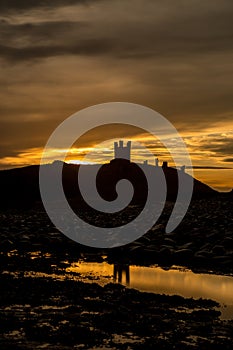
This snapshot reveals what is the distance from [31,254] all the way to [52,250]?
77.8 inches

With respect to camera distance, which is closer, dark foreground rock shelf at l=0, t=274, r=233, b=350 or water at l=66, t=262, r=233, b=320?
dark foreground rock shelf at l=0, t=274, r=233, b=350

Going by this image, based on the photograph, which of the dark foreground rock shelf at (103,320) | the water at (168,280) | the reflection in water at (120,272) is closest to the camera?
the dark foreground rock shelf at (103,320)

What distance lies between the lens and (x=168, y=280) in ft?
48.8

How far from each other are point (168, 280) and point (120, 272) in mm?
2041

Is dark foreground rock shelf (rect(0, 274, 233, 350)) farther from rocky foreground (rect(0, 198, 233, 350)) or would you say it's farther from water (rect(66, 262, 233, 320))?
water (rect(66, 262, 233, 320))

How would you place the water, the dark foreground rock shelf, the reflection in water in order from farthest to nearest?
the reflection in water → the water → the dark foreground rock shelf

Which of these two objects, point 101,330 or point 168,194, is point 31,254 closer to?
point 101,330

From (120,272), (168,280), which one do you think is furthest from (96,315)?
(120,272)

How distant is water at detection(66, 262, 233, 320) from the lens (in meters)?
12.7

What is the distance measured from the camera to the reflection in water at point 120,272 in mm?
14789

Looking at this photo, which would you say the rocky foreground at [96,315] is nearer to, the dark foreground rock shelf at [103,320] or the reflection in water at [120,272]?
the dark foreground rock shelf at [103,320]

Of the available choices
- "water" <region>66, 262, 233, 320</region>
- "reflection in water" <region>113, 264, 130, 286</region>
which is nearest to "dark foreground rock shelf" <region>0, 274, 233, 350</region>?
"water" <region>66, 262, 233, 320</region>

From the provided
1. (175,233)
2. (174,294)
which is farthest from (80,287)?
(175,233)

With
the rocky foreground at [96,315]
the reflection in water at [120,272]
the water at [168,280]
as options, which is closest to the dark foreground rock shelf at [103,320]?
the rocky foreground at [96,315]
